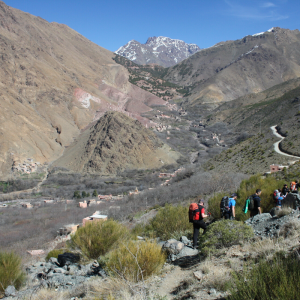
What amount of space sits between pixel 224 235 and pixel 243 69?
6009 inches

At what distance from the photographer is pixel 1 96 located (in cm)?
5356

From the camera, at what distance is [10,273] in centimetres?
737

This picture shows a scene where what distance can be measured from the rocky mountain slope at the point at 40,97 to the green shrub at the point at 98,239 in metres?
39.7

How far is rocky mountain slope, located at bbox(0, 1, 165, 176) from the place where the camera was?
4915cm

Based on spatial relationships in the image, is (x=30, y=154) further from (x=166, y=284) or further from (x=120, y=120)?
(x=166, y=284)

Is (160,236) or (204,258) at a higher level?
(204,258)

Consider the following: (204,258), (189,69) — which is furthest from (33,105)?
(189,69)

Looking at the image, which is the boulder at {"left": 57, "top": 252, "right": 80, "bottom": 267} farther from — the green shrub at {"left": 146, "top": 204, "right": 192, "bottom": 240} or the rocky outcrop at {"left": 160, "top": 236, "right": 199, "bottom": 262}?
the rocky outcrop at {"left": 160, "top": 236, "right": 199, "bottom": 262}

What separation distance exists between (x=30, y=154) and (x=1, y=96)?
1529 centimetres

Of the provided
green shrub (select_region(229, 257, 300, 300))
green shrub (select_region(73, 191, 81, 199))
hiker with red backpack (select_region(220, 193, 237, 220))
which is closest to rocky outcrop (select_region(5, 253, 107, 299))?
hiker with red backpack (select_region(220, 193, 237, 220))

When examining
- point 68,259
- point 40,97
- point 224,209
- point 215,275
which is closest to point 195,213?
point 224,209

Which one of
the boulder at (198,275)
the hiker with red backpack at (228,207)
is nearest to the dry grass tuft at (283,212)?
the hiker with red backpack at (228,207)

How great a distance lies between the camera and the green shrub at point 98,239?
28.2 feet

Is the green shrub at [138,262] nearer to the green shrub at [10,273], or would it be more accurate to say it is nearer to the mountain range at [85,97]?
the green shrub at [10,273]
